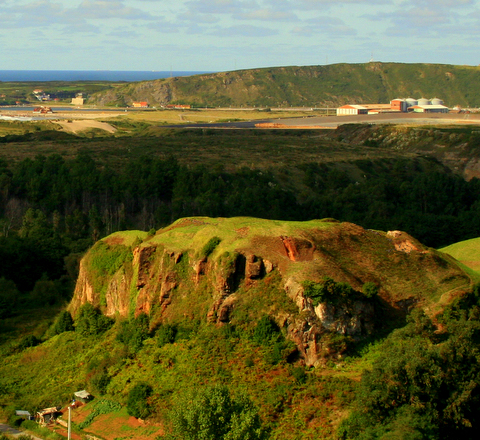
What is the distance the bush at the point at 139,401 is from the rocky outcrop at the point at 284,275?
365 cm

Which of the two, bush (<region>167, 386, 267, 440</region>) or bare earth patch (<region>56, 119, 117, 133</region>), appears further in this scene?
bare earth patch (<region>56, 119, 117, 133</region>)

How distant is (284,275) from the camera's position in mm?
28547

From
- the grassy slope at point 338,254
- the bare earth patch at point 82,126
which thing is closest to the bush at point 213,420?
the grassy slope at point 338,254

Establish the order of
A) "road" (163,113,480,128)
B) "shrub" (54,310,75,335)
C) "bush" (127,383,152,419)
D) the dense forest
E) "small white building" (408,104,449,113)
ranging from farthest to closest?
"small white building" (408,104,449,113) → "road" (163,113,480,128) → the dense forest → "shrub" (54,310,75,335) → "bush" (127,383,152,419)

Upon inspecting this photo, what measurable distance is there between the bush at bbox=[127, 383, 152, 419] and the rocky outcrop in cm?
365

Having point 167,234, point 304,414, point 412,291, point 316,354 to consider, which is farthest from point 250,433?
point 167,234

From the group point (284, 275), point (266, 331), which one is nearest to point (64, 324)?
point (266, 331)

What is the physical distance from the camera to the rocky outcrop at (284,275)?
27.4 meters

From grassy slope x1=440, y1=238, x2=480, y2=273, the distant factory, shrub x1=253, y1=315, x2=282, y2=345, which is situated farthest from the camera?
the distant factory

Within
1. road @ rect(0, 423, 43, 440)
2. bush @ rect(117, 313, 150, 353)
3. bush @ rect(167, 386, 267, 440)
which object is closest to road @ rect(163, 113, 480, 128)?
bush @ rect(117, 313, 150, 353)

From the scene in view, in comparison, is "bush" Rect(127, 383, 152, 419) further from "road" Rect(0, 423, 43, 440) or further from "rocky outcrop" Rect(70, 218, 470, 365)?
"rocky outcrop" Rect(70, 218, 470, 365)

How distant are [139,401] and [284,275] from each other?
23.1 feet

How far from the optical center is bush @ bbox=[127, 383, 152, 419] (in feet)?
86.4

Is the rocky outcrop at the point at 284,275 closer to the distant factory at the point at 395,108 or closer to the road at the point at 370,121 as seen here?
the road at the point at 370,121
